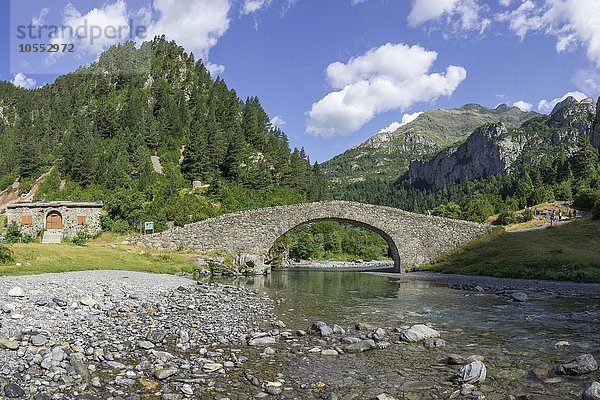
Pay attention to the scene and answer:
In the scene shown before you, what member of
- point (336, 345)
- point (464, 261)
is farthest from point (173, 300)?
point (464, 261)

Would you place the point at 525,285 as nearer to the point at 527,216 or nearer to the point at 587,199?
the point at 527,216

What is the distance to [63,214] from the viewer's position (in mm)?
46469

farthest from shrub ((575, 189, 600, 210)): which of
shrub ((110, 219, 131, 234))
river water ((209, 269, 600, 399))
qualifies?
shrub ((110, 219, 131, 234))

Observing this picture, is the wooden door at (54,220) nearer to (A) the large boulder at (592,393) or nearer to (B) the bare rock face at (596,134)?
(A) the large boulder at (592,393)

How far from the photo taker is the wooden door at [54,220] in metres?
46.4

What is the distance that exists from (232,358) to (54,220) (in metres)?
45.3

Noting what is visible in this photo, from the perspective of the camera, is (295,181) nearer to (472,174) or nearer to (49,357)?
(49,357)

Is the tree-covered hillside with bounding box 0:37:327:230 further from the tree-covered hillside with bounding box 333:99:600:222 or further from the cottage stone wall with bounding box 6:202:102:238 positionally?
the tree-covered hillside with bounding box 333:99:600:222

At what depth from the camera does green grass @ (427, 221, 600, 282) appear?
27417 mm

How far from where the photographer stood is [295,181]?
68.2 m

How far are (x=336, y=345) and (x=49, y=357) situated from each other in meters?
5.96

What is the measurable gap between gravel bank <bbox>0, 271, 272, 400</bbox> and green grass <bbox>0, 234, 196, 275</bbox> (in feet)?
8.92

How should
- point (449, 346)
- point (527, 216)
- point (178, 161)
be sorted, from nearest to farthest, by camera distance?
point (449, 346)
point (527, 216)
point (178, 161)

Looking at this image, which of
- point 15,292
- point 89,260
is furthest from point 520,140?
point 15,292
